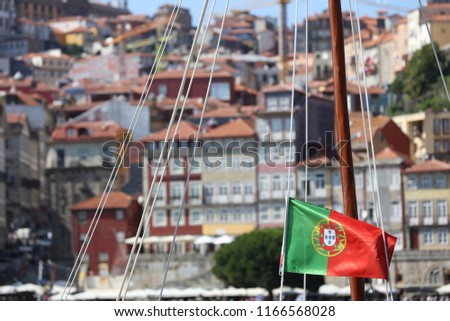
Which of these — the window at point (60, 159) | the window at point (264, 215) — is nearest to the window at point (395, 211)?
the window at point (264, 215)

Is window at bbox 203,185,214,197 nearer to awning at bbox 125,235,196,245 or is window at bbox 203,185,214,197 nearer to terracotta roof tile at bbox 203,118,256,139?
terracotta roof tile at bbox 203,118,256,139

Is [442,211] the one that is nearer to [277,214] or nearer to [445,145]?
[277,214]

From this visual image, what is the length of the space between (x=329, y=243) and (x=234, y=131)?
89608 millimetres

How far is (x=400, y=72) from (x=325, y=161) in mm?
58062

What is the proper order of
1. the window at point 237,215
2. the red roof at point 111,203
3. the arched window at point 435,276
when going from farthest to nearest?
the window at point 237,215, the red roof at point 111,203, the arched window at point 435,276

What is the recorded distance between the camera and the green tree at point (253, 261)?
8744cm

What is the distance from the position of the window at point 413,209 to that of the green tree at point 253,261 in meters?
12.9

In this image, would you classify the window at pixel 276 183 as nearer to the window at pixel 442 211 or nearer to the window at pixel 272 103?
the window at pixel 272 103

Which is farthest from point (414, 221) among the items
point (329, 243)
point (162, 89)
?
point (329, 243)

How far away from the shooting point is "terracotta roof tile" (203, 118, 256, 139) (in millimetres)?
110625

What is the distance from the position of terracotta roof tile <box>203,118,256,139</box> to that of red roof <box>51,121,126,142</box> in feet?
31.2

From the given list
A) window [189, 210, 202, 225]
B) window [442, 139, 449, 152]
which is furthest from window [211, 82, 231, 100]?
window [189, 210, 202, 225]

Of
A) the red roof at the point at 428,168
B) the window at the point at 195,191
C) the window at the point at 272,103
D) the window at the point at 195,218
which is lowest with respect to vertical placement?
the window at the point at 195,218
